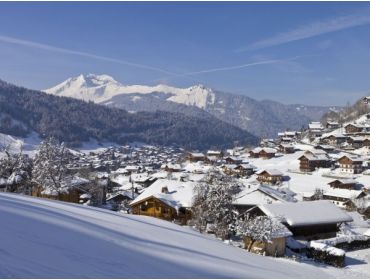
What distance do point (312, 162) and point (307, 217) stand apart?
57204 millimetres

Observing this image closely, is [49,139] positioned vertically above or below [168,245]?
above

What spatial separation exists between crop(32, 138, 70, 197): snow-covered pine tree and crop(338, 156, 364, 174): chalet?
2457 inches

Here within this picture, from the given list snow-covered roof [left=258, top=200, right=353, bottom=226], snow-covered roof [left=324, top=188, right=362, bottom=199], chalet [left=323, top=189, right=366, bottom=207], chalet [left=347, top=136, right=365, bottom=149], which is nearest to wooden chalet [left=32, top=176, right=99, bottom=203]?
snow-covered roof [left=258, top=200, right=353, bottom=226]

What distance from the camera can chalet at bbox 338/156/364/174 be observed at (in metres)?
89.1

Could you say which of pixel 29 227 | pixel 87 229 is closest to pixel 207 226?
pixel 87 229

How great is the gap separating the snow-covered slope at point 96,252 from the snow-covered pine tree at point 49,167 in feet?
82.6

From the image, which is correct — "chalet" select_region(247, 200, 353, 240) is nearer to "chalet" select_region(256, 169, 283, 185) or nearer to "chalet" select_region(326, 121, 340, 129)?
"chalet" select_region(256, 169, 283, 185)

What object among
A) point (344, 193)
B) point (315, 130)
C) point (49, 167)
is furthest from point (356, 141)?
point (49, 167)

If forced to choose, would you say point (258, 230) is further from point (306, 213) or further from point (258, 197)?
point (258, 197)

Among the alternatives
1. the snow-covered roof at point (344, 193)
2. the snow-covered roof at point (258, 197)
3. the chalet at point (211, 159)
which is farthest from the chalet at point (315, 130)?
the snow-covered roof at point (258, 197)

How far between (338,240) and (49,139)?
98.0 ft

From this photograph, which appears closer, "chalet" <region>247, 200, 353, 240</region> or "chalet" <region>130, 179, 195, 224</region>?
"chalet" <region>247, 200, 353, 240</region>

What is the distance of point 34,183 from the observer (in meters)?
46.9

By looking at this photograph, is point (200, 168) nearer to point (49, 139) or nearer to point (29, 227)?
point (49, 139)
